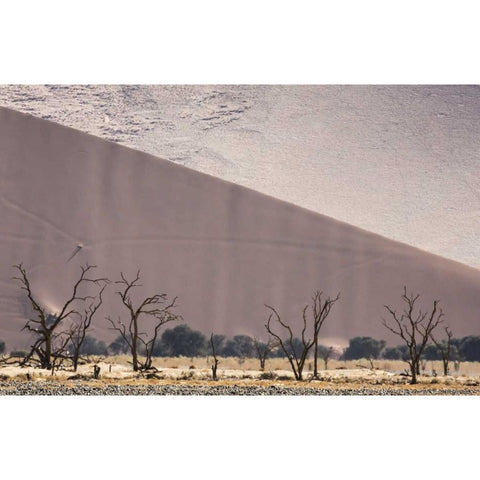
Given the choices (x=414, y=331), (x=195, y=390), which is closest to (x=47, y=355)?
(x=195, y=390)

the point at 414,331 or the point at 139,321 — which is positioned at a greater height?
the point at 139,321

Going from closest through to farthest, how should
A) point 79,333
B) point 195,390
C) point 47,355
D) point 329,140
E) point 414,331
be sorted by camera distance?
point 195,390, point 47,355, point 79,333, point 414,331, point 329,140

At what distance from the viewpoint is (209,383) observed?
2091 centimetres

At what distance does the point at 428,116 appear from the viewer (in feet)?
172

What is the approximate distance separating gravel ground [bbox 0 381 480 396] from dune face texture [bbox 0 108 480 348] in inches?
933

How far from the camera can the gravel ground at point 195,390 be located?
18453 mm

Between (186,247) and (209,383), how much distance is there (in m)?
27.6

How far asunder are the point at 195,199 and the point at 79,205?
5912 millimetres

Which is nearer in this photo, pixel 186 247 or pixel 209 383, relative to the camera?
pixel 209 383

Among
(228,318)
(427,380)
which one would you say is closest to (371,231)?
(228,318)

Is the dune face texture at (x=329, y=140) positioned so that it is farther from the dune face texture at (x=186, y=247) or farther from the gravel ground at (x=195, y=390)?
the gravel ground at (x=195, y=390)

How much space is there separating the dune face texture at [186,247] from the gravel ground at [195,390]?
2369cm

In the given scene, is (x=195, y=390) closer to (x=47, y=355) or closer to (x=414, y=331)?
(x=47, y=355)

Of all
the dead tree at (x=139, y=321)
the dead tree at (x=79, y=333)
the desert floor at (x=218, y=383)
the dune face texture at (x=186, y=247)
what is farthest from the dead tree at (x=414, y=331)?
the dead tree at (x=79, y=333)
